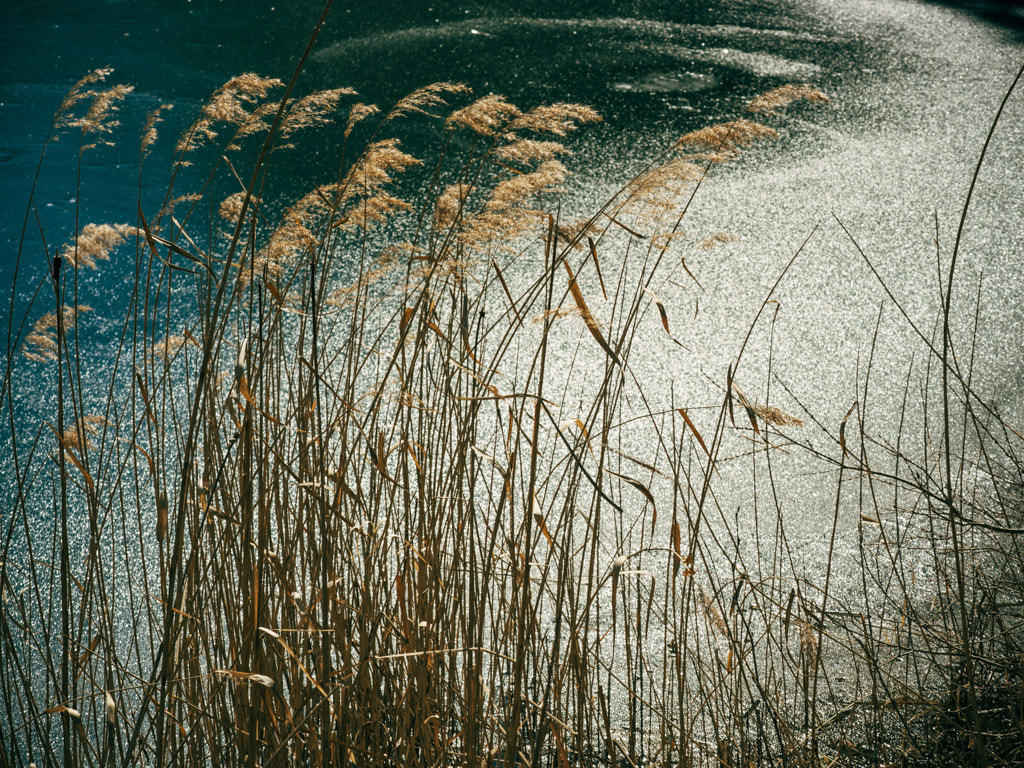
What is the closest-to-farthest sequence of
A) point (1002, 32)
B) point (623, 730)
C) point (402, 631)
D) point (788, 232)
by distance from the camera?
1. point (402, 631)
2. point (623, 730)
3. point (788, 232)
4. point (1002, 32)

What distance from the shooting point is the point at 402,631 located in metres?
0.83

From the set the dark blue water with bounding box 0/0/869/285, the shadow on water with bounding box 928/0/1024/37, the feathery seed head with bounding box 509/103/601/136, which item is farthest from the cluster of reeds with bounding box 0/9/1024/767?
the shadow on water with bounding box 928/0/1024/37

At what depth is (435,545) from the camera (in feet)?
2.56

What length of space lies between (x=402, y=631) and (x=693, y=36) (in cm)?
282

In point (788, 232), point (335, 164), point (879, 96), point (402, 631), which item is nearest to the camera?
point (402, 631)

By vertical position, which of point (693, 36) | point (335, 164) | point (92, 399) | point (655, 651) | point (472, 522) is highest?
point (693, 36)

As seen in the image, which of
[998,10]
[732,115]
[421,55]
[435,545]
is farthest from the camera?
[998,10]

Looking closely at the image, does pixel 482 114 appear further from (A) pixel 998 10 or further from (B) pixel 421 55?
(A) pixel 998 10

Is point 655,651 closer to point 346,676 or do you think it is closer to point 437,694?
point 437,694

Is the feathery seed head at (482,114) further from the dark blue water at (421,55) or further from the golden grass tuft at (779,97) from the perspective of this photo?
the dark blue water at (421,55)

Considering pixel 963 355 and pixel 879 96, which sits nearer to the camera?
pixel 963 355

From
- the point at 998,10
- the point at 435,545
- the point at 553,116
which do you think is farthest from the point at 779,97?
the point at 998,10

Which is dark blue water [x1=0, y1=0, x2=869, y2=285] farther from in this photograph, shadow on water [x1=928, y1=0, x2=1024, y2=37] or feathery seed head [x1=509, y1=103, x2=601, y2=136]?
feathery seed head [x1=509, y1=103, x2=601, y2=136]

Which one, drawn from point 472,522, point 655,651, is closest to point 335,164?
point 655,651
